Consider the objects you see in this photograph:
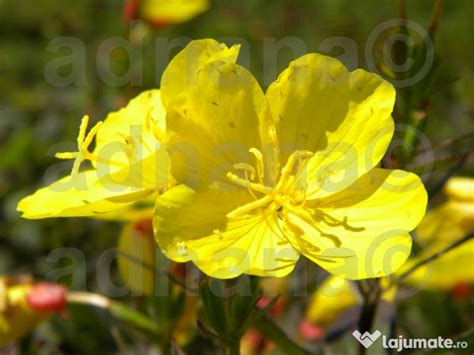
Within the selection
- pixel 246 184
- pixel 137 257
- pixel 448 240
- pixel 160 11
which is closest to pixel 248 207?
pixel 246 184

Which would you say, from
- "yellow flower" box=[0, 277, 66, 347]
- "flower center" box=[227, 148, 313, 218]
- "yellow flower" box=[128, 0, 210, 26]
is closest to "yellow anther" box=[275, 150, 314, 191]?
"flower center" box=[227, 148, 313, 218]

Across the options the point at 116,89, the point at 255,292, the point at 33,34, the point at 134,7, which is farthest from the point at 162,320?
the point at 33,34

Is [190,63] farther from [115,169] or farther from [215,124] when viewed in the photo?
[115,169]

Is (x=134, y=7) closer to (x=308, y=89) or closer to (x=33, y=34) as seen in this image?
(x=308, y=89)

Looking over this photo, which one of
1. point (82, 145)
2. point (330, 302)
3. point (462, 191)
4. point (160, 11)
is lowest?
point (330, 302)

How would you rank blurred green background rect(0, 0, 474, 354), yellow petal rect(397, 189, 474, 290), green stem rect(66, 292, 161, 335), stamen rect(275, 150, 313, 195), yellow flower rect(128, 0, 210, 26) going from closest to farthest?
1. stamen rect(275, 150, 313, 195)
2. green stem rect(66, 292, 161, 335)
3. yellow petal rect(397, 189, 474, 290)
4. blurred green background rect(0, 0, 474, 354)
5. yellow flower rect(128, 0, 210, 26)

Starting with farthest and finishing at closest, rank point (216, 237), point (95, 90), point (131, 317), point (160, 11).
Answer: point (95, 90)
point (160, 11)
point (131, 317)
point (216, 237)

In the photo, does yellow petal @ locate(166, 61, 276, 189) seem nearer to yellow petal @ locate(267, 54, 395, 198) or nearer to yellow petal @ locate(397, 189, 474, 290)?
yellow petal @ locate(267, 54, 395, 198)
